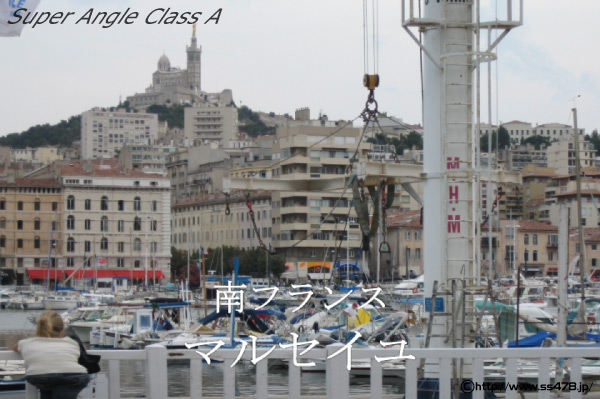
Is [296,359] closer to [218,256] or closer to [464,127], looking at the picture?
[464,127]

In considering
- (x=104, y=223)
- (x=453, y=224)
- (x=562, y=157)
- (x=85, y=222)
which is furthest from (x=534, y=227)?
(x=453, y=224)

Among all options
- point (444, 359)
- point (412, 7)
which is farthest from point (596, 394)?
point (412, 7)

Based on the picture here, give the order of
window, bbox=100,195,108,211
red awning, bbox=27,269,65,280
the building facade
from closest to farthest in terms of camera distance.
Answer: red awning, bbox=27,269,65,280 < the building facade < window, bbox=100,195,108,211

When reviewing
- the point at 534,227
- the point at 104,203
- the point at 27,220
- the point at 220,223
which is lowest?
the point at 534,227

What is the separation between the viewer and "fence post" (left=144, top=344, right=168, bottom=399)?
9398 mm

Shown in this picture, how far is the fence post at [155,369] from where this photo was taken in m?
9.40

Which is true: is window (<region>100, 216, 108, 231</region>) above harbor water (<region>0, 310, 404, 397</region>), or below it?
above

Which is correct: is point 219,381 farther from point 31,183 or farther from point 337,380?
point 31,183

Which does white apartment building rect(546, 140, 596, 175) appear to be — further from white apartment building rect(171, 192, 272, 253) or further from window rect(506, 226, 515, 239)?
white apartment building rect(171, 192, 272, 253)

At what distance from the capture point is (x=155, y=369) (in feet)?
30.9

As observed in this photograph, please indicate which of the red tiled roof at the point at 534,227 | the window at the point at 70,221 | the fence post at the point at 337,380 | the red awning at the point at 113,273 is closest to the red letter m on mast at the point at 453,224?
the fence post at the point at 337,380

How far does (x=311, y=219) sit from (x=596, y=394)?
9703cm

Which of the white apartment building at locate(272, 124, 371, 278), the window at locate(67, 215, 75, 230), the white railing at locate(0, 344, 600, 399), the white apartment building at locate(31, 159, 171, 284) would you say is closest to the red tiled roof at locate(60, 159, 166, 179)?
the white apartment building at locate(31, 159, 171, 284)

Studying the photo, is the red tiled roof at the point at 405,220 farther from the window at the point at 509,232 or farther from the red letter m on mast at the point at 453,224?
the red letter m on mast at the point at 453,224
